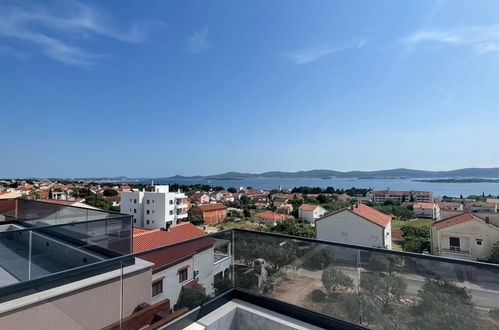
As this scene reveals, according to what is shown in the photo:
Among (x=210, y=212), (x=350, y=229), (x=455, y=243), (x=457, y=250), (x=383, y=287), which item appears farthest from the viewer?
(x=210, y=212)

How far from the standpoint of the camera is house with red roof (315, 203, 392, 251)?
25.7 m

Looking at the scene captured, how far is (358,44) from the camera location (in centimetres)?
1153

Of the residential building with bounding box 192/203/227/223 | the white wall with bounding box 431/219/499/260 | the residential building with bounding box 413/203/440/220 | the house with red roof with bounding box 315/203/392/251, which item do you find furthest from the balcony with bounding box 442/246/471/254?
the residential building with bounding box 413/203/440/220

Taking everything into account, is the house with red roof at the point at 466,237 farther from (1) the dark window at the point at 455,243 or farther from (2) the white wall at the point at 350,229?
(2) the white wall at the point at 350,229

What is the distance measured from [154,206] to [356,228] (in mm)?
30382

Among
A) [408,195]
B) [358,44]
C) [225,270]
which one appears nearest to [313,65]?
[358,44]

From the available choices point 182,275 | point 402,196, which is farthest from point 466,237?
point 402,196

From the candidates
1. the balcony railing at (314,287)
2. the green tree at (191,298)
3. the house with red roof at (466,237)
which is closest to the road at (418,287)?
the balcony railing at (314,287)

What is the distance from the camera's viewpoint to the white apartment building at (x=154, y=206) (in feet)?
136

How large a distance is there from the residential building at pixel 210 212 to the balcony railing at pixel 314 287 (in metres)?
50.4

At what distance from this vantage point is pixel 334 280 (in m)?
2.46

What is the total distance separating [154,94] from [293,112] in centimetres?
1147

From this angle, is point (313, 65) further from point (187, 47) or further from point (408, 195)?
point (408, 195)

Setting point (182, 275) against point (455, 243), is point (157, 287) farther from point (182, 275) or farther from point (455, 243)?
point (455, 243)
